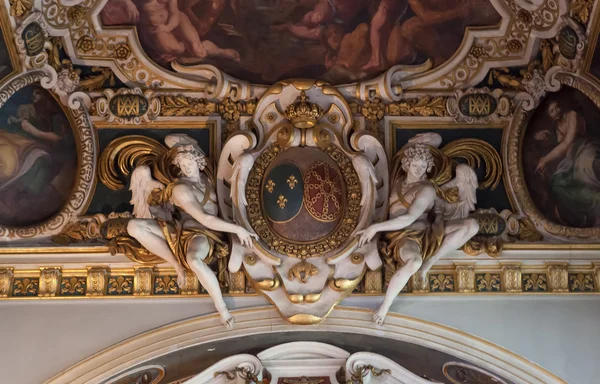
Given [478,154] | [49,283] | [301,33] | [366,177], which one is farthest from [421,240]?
[49,283]

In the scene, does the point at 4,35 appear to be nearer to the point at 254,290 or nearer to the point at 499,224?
the point at 254,290

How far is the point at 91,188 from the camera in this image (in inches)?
515

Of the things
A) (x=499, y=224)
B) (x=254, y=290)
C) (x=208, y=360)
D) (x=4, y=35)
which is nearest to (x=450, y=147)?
(x=499, y=224)

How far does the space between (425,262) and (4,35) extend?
16.0 ft

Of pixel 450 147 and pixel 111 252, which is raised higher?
pixel 450 147

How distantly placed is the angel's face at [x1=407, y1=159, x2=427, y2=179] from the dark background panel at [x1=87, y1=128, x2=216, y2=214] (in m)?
2.17

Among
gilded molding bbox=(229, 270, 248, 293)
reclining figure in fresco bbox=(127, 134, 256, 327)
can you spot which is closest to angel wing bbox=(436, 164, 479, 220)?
reclining figure in fresco bbox=(127, 134, 256, 327)

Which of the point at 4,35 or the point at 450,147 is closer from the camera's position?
the point at 4,35

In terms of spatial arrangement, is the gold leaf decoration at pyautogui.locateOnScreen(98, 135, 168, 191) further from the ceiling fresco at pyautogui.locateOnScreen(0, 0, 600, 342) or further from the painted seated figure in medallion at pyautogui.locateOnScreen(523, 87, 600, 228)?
the painted seated figure in medallion at pyautogui.locateOnScreen(523, 87, 600, 228)

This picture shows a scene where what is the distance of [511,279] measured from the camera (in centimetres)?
1268

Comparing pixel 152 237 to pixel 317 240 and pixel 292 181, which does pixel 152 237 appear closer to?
pixel 292 181

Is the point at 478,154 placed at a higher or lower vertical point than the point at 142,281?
higher

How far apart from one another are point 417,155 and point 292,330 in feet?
7.35

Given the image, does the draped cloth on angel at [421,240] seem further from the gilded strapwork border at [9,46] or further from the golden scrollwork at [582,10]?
the gilded strapwork border at [9,46]
